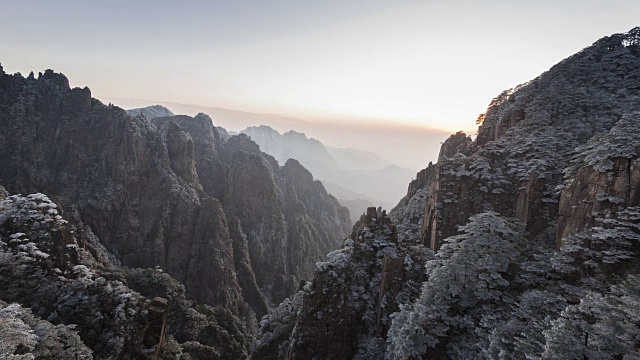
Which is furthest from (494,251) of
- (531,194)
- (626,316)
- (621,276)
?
(531,194)

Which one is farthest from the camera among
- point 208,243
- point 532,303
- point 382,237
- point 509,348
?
point 208,243

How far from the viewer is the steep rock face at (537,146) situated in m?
31.7

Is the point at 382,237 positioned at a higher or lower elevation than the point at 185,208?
higher

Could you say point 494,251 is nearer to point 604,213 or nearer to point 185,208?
point 604,213

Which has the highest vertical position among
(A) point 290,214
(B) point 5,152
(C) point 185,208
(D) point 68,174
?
(B) point 5,152

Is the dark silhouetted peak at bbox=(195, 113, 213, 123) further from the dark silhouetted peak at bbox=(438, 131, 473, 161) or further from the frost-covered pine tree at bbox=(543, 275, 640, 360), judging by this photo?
the frost-covered pine tree at bbox=(543, 275, 640, 360)

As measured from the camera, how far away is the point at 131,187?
342 feet

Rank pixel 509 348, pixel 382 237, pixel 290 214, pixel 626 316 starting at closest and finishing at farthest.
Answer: pixel 626 316, pixel 509 348, pixel 382 237, pixel 290 214

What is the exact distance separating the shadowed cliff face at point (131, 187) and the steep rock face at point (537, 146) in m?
81.2

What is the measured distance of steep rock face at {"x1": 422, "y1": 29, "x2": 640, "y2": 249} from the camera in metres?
31.7

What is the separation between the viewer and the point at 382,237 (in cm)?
3691

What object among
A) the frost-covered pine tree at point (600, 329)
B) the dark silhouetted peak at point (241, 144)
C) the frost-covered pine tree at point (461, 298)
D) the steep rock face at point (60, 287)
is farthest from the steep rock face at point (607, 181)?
the dark silhouetted peak at point (241, 144)

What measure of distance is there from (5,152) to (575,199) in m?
140

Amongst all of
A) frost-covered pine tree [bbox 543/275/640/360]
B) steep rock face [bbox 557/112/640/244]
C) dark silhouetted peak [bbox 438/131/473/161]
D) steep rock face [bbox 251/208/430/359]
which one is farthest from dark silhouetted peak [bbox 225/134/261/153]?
frost-covered pine tree [bbox 543/275/640/360]
